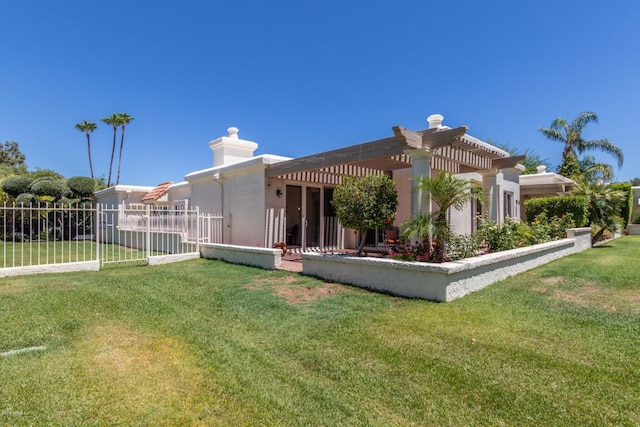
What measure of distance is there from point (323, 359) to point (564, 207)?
17.2 meters

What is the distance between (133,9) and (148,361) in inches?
711

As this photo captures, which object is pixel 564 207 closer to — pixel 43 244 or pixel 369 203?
pixel 369 203

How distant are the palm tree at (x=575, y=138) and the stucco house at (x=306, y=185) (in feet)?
74.9

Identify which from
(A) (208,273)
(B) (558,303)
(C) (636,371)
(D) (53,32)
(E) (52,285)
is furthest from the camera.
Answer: (D) (53,32)

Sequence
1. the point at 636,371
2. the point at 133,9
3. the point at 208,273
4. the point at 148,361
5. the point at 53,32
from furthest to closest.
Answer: the point at 53,32 < the point at 133,9 < the point at 208,273 < the point at 148,361 < the point at 636,371

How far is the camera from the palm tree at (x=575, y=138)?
33.9 meters

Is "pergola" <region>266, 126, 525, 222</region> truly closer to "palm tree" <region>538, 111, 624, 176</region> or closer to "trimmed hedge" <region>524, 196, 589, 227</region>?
"trimmed hedge" <region>524, 196, 589, 227</region>

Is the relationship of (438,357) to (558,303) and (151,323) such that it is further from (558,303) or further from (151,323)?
(151,323)

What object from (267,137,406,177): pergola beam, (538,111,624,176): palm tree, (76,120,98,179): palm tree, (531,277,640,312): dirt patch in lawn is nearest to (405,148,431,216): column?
(267,137,406,177): pergola beam

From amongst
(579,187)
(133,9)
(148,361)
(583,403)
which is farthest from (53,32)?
(579,187)

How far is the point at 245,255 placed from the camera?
11.7m

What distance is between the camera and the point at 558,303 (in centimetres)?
641

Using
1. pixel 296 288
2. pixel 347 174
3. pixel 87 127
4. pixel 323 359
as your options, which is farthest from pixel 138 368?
pixel 87 127

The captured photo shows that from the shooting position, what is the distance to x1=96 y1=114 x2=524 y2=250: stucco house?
11102 mm
